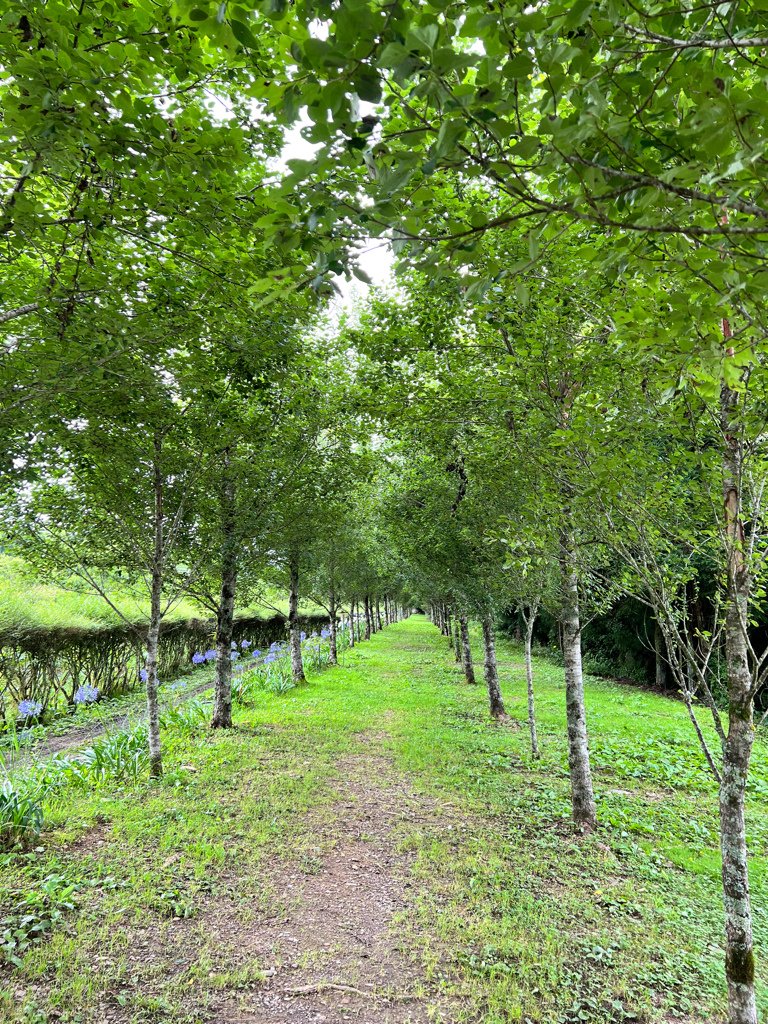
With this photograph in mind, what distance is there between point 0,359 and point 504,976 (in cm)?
601

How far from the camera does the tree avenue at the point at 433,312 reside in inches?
60.0

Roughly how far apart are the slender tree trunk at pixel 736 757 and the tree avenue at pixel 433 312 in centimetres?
2

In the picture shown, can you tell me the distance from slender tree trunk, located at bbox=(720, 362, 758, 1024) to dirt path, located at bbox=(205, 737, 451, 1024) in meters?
1.99

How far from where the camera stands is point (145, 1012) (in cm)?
333

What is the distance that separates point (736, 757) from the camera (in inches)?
129

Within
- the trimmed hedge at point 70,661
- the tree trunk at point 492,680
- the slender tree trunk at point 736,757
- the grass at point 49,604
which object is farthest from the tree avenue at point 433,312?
the tree trunk at point 492,680

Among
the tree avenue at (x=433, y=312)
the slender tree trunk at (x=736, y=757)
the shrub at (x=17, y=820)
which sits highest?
the tree avenue at (x=433, y=312)

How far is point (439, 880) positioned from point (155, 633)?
494 cm

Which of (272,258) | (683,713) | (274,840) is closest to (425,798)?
(274,840)

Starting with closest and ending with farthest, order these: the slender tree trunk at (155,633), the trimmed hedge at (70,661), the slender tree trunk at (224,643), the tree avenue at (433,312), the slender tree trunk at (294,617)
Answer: the tree avenue at (433,312), the slender tree trunk at (155,633), the slender tree trunk at (224,643), the trimmed hedge at (70,661), the slender tree trunk at (294,617)

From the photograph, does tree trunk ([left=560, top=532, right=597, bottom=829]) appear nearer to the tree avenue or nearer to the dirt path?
the tree avenue

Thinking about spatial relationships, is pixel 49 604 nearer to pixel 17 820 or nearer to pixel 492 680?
pixel 17 820

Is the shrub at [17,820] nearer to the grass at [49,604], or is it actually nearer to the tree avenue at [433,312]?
the tree avenue at [433,312]

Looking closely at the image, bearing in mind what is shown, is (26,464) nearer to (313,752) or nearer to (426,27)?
(426,27)
